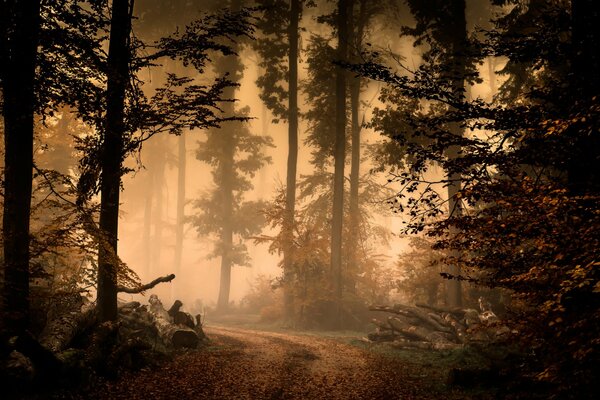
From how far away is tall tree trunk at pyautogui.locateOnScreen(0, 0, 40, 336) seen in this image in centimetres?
609

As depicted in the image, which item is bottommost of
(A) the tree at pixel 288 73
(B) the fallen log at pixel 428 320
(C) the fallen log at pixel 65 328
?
(B) the fallen log at pixel 428 320

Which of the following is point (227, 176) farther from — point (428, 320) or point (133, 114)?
point (133, 114)

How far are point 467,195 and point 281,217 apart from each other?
45.9ft

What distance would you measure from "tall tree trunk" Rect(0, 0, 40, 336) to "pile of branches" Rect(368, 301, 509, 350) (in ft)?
31.8

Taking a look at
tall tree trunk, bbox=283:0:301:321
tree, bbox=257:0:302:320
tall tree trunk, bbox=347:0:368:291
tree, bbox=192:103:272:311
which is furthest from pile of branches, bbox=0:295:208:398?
tree, bbox=192:103:272:311

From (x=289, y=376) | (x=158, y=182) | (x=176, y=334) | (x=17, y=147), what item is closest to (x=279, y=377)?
(x=289, y=376)

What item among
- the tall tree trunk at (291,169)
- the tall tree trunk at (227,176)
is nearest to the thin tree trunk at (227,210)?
the tall tree trunk at (227,176)

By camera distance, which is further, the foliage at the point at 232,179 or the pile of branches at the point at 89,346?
the foliage at the point at 232,179

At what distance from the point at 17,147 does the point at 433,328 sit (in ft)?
38.6

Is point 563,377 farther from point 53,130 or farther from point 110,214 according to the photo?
point 53,130

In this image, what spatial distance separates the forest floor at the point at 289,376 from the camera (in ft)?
21.9

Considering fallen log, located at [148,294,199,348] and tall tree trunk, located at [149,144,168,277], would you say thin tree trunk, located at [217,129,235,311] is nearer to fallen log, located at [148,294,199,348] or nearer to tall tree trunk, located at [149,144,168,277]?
tall tree trunk, located at [149,144,168,277]

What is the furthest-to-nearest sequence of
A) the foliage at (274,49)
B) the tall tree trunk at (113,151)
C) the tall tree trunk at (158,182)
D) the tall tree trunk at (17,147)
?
the tall tree trunk at (158,182), the foliage at (274,49), the tall tree trunk at (113,151), the tall tree trunk at (17,147)

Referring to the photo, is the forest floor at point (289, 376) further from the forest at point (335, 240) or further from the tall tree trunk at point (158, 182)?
the tall tree trunk at point (158, 182)
